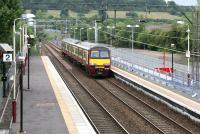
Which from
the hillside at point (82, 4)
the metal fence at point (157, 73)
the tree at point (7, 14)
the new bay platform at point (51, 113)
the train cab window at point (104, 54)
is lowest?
the new bay platform at point (51, 113)

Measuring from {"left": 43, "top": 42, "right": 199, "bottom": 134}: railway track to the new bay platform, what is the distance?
1.04m

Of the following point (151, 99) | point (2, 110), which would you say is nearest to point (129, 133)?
point (2, 110)

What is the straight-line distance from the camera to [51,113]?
25453 millimetres

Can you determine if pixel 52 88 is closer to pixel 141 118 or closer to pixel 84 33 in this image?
pixel 141 118

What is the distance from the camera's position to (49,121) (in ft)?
75.9

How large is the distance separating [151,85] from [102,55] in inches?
445

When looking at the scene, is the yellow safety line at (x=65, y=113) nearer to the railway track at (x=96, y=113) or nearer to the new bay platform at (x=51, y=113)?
the new bay platform at (x=51, y=113)

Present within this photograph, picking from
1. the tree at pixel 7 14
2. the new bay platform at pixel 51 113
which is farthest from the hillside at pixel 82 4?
the tree at pixel 7 14

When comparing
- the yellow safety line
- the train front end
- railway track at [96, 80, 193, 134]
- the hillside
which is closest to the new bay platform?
the yellow safety line

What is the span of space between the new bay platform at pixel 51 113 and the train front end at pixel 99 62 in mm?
7271

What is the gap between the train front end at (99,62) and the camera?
151ft

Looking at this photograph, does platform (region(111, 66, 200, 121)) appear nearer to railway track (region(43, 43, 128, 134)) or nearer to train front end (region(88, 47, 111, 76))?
railway track (region(43, 43, 128, 134))

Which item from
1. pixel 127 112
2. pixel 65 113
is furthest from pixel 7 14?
pixel 127 112

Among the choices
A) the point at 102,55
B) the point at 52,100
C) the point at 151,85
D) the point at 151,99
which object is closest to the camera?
the point at 52,100
